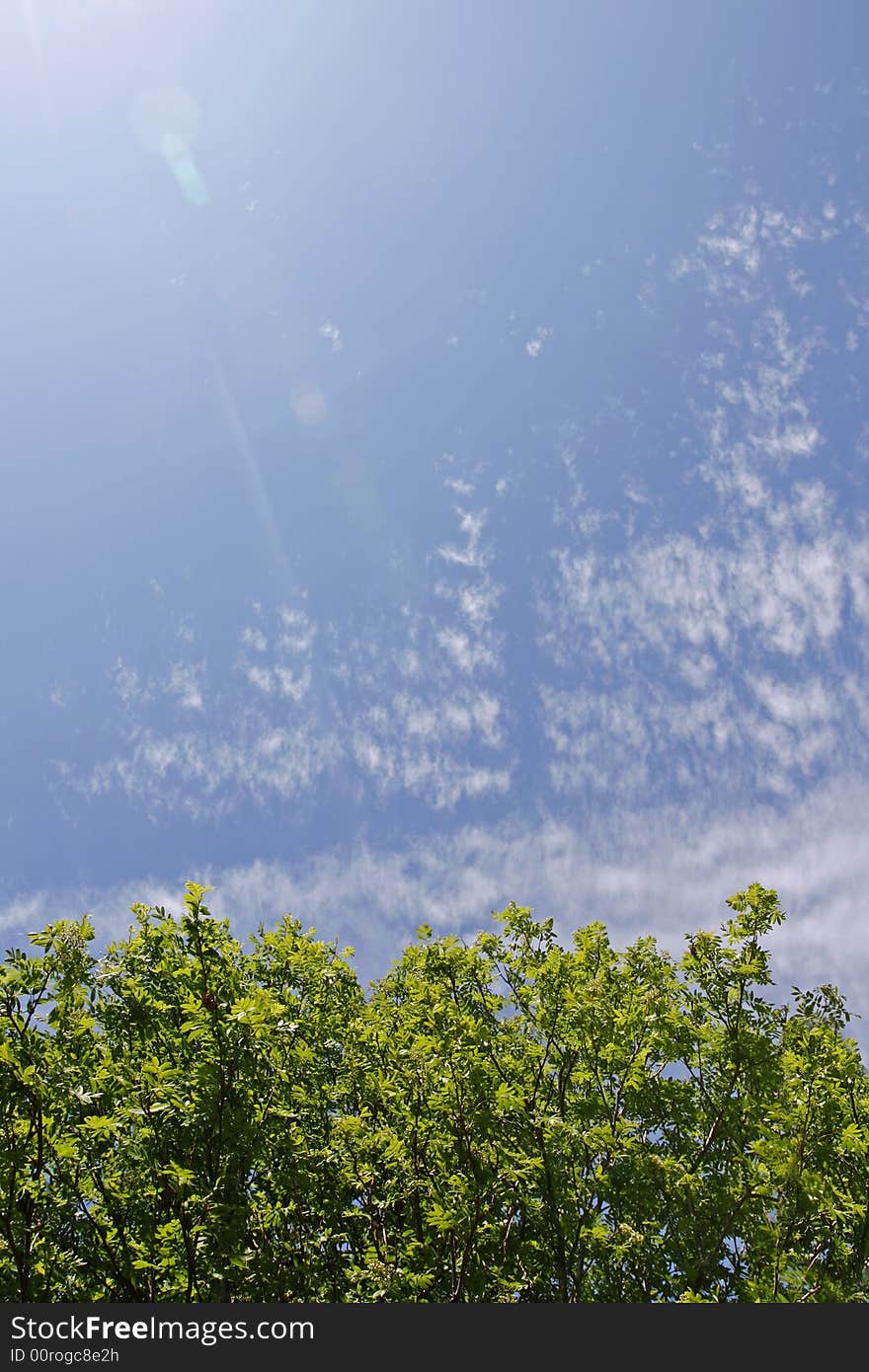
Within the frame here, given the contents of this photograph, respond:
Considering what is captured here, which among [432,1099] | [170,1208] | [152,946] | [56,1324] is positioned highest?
[152,946]

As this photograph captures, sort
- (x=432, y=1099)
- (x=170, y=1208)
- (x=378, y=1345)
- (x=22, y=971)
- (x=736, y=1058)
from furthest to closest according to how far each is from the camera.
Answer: (x=736, y=1058) → (x=170, y=1208) → (x=432, y=1099) → (x=22, y=971) → (x=378, y=1345)

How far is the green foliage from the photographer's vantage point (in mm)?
7316

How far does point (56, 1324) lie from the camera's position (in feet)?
21.1

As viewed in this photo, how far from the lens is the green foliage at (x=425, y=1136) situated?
7.32 meters

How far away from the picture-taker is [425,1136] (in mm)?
9172

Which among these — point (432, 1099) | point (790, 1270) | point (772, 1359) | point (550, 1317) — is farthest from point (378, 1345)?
point (790, 1270)

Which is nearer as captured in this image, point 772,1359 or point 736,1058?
point 772,1359

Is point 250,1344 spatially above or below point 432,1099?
below

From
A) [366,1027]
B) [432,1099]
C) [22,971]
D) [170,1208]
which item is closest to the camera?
[22,971]

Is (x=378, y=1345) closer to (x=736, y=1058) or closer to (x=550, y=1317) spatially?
(x=550, y=1317)

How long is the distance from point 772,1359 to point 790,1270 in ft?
7.69

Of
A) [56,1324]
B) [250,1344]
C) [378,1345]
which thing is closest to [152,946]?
[56,1324]

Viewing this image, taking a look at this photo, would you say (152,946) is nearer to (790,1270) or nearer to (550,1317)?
(550,1317)

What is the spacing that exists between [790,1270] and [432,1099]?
4.43 metres
